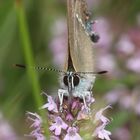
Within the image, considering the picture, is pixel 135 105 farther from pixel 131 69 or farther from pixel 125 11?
pixel 125 11

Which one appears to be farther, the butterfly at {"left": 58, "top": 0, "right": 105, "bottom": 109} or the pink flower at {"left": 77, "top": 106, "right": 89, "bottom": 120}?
the butterfly at {"left": 58, "top": 0, "right": 105, "bottom": 109}

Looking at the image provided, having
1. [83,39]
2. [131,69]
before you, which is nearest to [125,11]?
[131,69]

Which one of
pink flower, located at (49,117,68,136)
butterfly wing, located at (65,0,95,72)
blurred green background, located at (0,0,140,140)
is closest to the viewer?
pink flower, located at (49,117,68,136)

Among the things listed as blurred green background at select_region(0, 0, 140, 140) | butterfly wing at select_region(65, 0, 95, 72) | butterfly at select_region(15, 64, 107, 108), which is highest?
blurred green background at select_region(0, 0, 140, 140)

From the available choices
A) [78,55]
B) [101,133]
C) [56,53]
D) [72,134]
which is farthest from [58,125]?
[56,53]

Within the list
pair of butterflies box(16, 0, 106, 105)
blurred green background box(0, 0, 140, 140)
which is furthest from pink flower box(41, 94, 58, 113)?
blurred green background box(0, 0, 140, 140)

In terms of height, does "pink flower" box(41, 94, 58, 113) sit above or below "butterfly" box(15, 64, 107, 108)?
below

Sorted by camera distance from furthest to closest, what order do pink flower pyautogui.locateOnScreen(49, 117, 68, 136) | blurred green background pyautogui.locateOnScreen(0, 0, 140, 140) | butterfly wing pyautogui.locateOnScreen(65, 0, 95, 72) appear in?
blurred green background pyautogui.locateOnScreen(0, 0, 140, 140) → butterfly wing pyautogui.locateOnScreen(65, 0, 95, 72) → pink flower pyautogui.locateOnScreen(49, 117, 68, 136)

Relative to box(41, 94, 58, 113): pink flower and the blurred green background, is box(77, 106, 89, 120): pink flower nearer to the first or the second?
box(41, 94, 58, 113): pink flower
